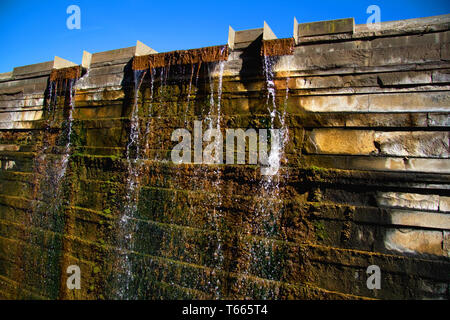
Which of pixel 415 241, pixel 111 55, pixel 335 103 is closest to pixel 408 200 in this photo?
pixel 415 241

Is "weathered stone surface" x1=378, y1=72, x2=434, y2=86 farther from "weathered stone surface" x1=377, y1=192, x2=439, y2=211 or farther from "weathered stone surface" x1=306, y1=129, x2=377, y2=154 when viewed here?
"weathered stone surface" x1=377, y1=192, x2=439, y2=211

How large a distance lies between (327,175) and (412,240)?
1.33 m

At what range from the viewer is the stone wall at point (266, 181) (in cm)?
361

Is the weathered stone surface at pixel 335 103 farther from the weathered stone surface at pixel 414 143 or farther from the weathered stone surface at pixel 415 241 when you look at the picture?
the weathered stone surface at pixel 415 241

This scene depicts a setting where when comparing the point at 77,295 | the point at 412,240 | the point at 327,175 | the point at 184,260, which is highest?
the point at 327,175

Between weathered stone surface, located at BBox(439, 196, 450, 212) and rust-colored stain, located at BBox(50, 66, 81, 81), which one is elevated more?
rust-colored stain, located at BBox(50, 66, 81, 81)

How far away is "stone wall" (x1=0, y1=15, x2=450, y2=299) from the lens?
361cm

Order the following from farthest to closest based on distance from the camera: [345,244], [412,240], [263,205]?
1. [263,205]
2. [345,244]
3. [412,240]

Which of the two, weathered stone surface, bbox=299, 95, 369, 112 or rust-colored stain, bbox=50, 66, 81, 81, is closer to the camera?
weathered stone surface, bbox=299, 95, 369, 112

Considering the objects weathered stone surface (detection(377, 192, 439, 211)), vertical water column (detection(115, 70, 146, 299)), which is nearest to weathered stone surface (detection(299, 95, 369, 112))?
weathered stone surface (detection(377, 192, 439, 211))

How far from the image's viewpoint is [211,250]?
4.54 metres

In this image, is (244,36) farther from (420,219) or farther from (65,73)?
(65,73)

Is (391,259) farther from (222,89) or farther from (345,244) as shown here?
(222,89)
